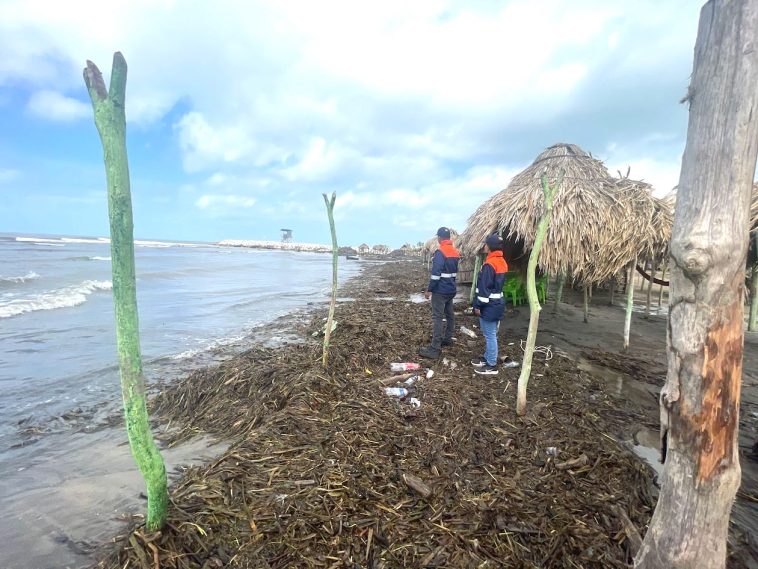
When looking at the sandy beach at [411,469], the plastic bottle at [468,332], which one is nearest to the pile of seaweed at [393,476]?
the sandy beach at [411,469]

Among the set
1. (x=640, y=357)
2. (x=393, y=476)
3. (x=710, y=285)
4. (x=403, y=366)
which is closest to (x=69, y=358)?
(x=403, y=366)

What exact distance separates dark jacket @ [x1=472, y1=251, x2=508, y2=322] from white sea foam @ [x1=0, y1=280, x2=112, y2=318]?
1224 cm

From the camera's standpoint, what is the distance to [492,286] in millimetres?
5668

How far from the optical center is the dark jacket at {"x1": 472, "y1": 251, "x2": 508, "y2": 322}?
564 centimetres

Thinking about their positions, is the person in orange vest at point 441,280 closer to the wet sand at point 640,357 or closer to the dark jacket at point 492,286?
the dark jacket at point 492,286

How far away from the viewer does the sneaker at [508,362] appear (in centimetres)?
609

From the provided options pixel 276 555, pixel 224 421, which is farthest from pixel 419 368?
pixel 276 555

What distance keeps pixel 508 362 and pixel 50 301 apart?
553 inches

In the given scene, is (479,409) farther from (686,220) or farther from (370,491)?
(686,220)

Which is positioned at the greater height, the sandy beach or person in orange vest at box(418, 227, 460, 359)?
person in orange vest at box(418, 227, 460, 359)

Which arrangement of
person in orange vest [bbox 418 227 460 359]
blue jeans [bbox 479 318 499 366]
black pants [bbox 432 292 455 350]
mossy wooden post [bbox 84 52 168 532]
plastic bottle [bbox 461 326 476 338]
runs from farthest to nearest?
plastic bottle [bbox 461 326 476 338] < black pants [bbox 432 292 455 350] < person in orange vest [bbox 418 227 460 359] < blue jeans [bbox 479 318 499 366] < mossy wooden post [bbox 84 52 168 532]

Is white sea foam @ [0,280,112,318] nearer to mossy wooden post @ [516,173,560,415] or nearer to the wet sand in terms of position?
mossy wooden post @ [516,173,560,415]

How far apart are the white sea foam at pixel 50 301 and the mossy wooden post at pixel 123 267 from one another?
11356 mm

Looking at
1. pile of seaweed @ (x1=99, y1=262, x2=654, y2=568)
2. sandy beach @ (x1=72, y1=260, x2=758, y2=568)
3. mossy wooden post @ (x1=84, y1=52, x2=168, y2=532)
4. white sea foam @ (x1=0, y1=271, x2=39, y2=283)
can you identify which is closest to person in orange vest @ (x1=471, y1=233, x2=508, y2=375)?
sandy beach @ (x1=72, y1=260, x2=758, y2=568)
